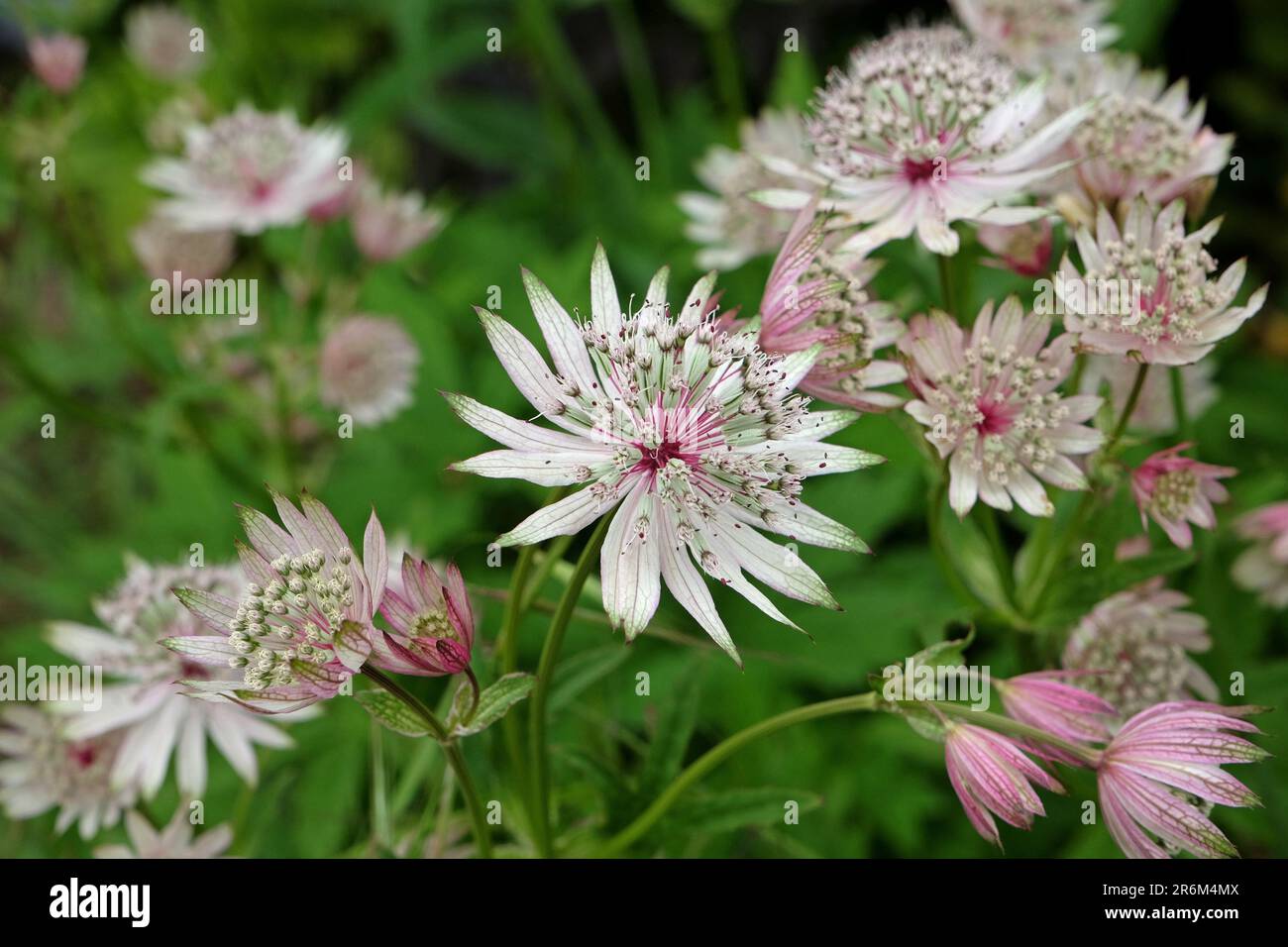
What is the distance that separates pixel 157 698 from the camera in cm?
151

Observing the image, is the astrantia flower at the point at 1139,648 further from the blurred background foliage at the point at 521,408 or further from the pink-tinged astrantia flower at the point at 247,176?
the pink-tinged astrantia flower at the point at 247,176

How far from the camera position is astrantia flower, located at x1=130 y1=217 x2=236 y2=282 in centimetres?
232

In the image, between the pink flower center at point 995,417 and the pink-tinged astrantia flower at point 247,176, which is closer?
the pink flower center at point 995,417

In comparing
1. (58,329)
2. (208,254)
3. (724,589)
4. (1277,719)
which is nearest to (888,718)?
(724,589)

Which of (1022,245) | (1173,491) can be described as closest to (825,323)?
(1022,245)

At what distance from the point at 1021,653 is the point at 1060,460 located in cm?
33

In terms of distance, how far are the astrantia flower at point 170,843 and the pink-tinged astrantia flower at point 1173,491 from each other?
A: 1.16 m

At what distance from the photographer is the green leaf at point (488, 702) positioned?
1004 mm

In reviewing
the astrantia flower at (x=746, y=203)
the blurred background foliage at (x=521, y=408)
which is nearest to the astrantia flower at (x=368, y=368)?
the blurred background foliage at (x=521, y=408)

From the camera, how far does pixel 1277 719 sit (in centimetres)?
164

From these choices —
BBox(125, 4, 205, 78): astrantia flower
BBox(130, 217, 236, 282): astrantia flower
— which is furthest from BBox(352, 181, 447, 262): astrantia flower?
BBox(125, 4, 205, 78): astrantia flower

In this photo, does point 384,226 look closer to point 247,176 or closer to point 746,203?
point 247,176

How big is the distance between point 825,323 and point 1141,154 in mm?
502
